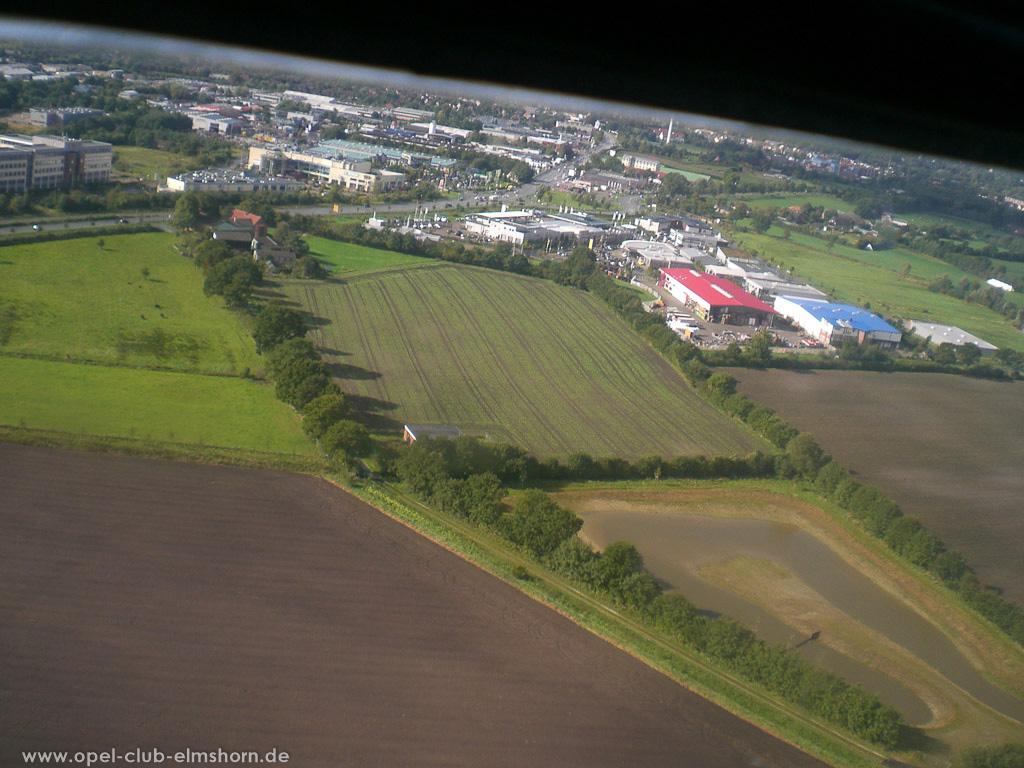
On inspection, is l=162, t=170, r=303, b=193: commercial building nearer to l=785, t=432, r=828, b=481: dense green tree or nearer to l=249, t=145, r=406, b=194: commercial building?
l=249, t=145, r=406, b=194: commercial building

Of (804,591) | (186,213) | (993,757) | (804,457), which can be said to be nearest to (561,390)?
(804,457)

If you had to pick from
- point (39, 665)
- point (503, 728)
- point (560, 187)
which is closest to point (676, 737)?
point (503, 728)

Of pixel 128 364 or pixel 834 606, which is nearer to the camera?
pixel 834 606

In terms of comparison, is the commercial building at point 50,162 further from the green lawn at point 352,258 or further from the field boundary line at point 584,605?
the field boundary line at point 584,605

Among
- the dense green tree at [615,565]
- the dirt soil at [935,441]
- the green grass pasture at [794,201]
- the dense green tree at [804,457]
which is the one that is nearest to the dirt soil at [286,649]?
the dense green tree at [615,565]

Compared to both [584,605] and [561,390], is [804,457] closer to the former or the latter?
[561,390]

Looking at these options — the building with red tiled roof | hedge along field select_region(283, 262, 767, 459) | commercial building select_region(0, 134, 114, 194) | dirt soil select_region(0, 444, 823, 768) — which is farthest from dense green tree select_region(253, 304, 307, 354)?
commercial building select_region(0, 134, 114, 194)
